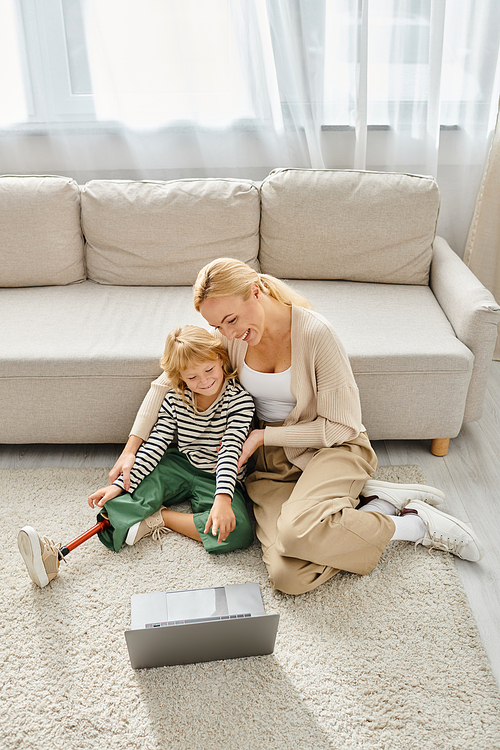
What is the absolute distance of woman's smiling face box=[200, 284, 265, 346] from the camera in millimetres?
1528

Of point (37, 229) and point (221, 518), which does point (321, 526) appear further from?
point (37, 229)

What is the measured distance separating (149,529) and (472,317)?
A: 121 centimetres

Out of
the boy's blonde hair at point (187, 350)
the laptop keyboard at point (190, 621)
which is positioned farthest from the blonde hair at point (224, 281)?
the laptop keyboard at point (190, 621)

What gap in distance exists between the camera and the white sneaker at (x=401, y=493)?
1.80m

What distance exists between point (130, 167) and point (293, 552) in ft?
6.01

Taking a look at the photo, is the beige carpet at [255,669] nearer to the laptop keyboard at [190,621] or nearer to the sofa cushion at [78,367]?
the laptop keyboard at [190,621]

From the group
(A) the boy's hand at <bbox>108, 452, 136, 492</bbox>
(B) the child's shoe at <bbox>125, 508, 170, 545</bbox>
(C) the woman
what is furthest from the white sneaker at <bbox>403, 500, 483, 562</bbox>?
(A) the boy's hand at <bbox>108, 452, 136, 492</bbox>

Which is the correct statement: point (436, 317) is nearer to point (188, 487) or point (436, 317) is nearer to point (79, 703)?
point (188, 487)

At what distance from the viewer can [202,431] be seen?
1.83 m

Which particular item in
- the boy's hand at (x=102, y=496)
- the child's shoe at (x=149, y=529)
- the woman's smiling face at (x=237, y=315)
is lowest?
the child's shoe at (x=149, y=529)

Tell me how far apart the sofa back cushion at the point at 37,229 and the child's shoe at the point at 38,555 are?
116cm

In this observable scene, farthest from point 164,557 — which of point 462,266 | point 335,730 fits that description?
point 462,266

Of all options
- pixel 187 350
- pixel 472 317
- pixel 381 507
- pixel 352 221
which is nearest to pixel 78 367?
pixel 187 350

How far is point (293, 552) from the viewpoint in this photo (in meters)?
1.55
